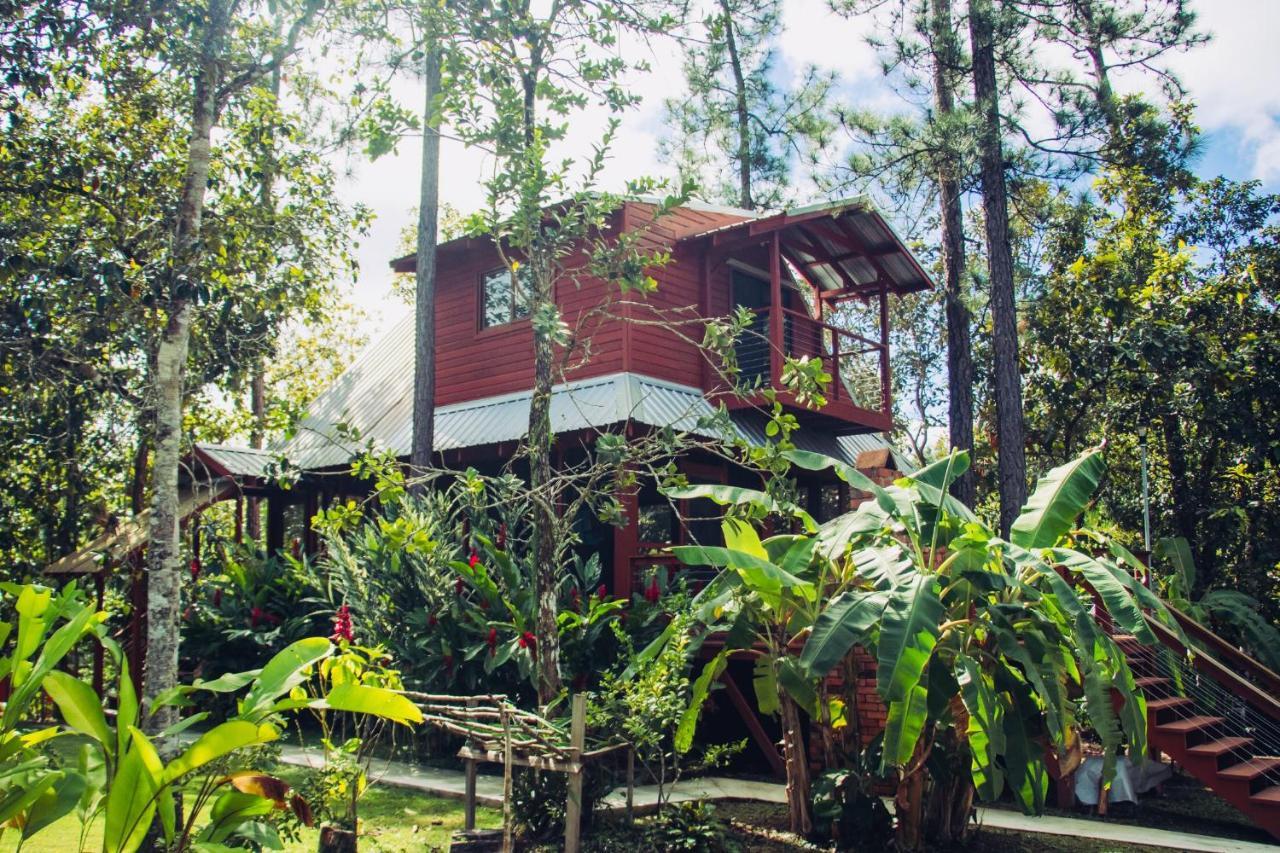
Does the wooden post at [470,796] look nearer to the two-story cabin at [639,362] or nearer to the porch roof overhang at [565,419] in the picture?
the porch roof overhang at [565,419]

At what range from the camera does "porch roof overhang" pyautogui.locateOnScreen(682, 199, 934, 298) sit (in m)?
13.9

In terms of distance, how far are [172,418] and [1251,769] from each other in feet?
28.5

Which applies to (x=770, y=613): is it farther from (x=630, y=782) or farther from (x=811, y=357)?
(x=811, y=357)

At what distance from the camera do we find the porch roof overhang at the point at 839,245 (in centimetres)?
1389

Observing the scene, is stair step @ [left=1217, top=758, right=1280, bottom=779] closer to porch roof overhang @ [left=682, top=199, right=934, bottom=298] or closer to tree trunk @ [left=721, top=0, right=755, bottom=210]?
porch roof overhang @ [left=682, top=199, right=934, bottom=298]

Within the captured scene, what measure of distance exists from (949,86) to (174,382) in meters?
12.4

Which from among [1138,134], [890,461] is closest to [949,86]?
[1138,134]

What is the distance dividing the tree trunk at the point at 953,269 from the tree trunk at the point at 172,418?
364 inches

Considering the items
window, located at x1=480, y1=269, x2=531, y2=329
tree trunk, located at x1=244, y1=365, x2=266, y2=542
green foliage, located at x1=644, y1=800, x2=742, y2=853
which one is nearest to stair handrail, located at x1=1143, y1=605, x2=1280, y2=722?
green foliage, located at x1=644, y1=800, x2=742, y2=853

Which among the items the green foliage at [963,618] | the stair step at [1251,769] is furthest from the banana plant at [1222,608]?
the green foliage at [963,618]

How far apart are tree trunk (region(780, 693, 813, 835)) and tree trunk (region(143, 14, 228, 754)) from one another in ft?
13.7

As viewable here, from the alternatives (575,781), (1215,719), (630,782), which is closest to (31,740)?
(575,781)

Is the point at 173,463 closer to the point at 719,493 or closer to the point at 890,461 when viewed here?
the point at 719,493

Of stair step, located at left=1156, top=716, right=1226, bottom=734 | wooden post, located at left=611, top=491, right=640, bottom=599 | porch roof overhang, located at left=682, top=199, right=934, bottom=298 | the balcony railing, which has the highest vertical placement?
porch roof overhang, located at left=682, top=199, right=934, bottom=298
